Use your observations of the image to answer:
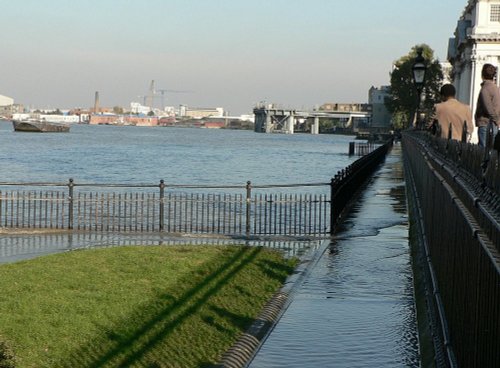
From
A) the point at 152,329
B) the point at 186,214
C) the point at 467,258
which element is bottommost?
the point at 186,214

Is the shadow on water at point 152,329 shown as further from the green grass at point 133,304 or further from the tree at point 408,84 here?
the tree at point 408,84

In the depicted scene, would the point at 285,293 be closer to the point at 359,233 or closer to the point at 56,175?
the point at 359,233

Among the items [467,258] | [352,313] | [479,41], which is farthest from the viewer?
[479,41]

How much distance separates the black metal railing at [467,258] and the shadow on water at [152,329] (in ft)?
10.7

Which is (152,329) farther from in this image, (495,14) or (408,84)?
(408,84)

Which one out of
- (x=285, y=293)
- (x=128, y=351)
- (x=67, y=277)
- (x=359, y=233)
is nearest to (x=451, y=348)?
(x=128, y=351)

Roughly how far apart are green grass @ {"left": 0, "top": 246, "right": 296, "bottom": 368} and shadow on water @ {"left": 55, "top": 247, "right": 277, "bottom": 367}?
0.01 meters

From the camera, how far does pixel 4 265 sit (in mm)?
17516

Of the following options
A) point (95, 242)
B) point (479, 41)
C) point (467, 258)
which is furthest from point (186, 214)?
point (479, 41)

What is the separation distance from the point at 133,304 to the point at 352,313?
2993mm

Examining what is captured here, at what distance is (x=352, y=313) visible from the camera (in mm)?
13453

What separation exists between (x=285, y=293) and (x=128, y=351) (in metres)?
4.33

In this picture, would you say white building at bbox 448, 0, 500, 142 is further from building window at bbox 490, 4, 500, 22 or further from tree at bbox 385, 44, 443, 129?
tree at bbox 385, 44, 443, 129

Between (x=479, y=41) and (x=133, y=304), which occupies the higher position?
(x=479, y=41)
